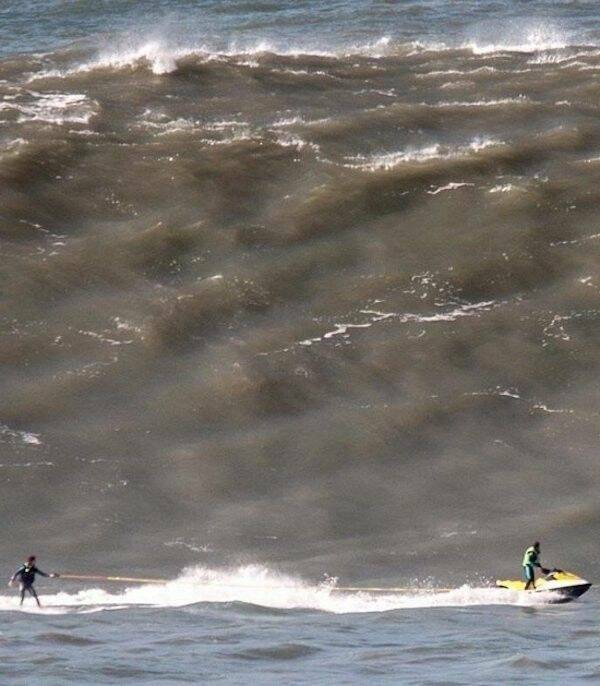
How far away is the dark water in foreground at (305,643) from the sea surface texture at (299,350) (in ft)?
0.32

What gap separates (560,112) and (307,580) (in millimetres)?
20520

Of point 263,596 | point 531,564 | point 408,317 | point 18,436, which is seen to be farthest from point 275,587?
point 408,317

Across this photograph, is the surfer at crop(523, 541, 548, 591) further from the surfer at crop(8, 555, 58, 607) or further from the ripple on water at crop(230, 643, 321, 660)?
the surfer at crop(8, 555, 58, 607)

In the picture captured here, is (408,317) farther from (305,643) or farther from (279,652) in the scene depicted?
(279,652)

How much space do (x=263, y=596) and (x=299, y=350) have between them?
869 cm

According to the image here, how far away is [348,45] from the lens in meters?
51.9

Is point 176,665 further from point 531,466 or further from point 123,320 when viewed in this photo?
point 123,320

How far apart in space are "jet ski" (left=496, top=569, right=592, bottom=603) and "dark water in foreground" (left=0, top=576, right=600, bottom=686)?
26 cm

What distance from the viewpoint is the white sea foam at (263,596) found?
99.5 ft

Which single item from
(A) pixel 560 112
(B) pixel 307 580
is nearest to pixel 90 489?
(B) pixel 307 580

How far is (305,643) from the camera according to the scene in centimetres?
2634

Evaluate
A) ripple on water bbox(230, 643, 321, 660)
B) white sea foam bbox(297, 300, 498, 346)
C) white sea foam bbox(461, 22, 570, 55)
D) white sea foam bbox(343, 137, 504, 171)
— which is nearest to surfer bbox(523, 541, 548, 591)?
ripple on water bbox(230, 643, 321, 660)

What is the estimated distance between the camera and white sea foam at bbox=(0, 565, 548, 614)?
3033 centimetres

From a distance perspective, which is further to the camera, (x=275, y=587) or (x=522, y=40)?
(x=522, y=40)
